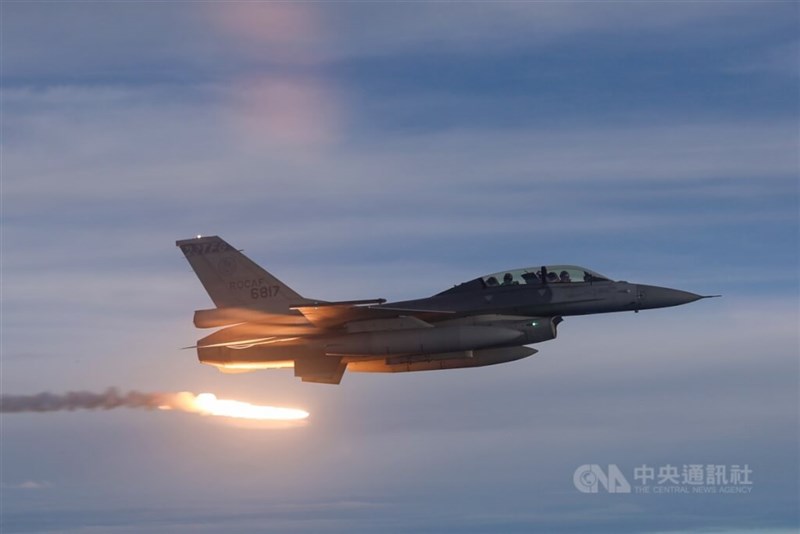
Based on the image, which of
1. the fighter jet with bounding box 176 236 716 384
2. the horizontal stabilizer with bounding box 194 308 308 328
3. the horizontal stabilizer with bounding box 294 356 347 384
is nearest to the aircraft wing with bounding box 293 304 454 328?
the fighter jet with bounding box 176 236 716 384

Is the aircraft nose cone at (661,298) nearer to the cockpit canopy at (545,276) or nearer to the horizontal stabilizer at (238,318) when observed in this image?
the cockpit canopy at (545,276)

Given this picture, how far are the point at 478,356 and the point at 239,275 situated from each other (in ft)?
32.2

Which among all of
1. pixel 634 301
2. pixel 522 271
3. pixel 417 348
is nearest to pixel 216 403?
pixel 417 348

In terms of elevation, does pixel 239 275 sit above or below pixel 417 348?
above

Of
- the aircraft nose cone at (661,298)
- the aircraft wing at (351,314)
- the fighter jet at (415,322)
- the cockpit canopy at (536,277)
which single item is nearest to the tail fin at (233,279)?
the fighter jet at (415,322)

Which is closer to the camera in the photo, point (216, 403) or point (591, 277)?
point (591, 277)

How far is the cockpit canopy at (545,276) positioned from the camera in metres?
55.4

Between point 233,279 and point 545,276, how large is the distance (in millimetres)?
12037

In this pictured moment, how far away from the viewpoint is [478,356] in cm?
5541

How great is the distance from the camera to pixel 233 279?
188 feet

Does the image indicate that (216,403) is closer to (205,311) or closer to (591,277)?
(205,311)

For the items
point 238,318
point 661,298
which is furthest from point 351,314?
point 661,298

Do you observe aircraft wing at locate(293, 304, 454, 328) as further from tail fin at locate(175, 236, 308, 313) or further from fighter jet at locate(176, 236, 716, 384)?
tail fin at locate(175, 236, 308, 313)

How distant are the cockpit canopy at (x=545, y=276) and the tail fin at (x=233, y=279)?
7.43 m
